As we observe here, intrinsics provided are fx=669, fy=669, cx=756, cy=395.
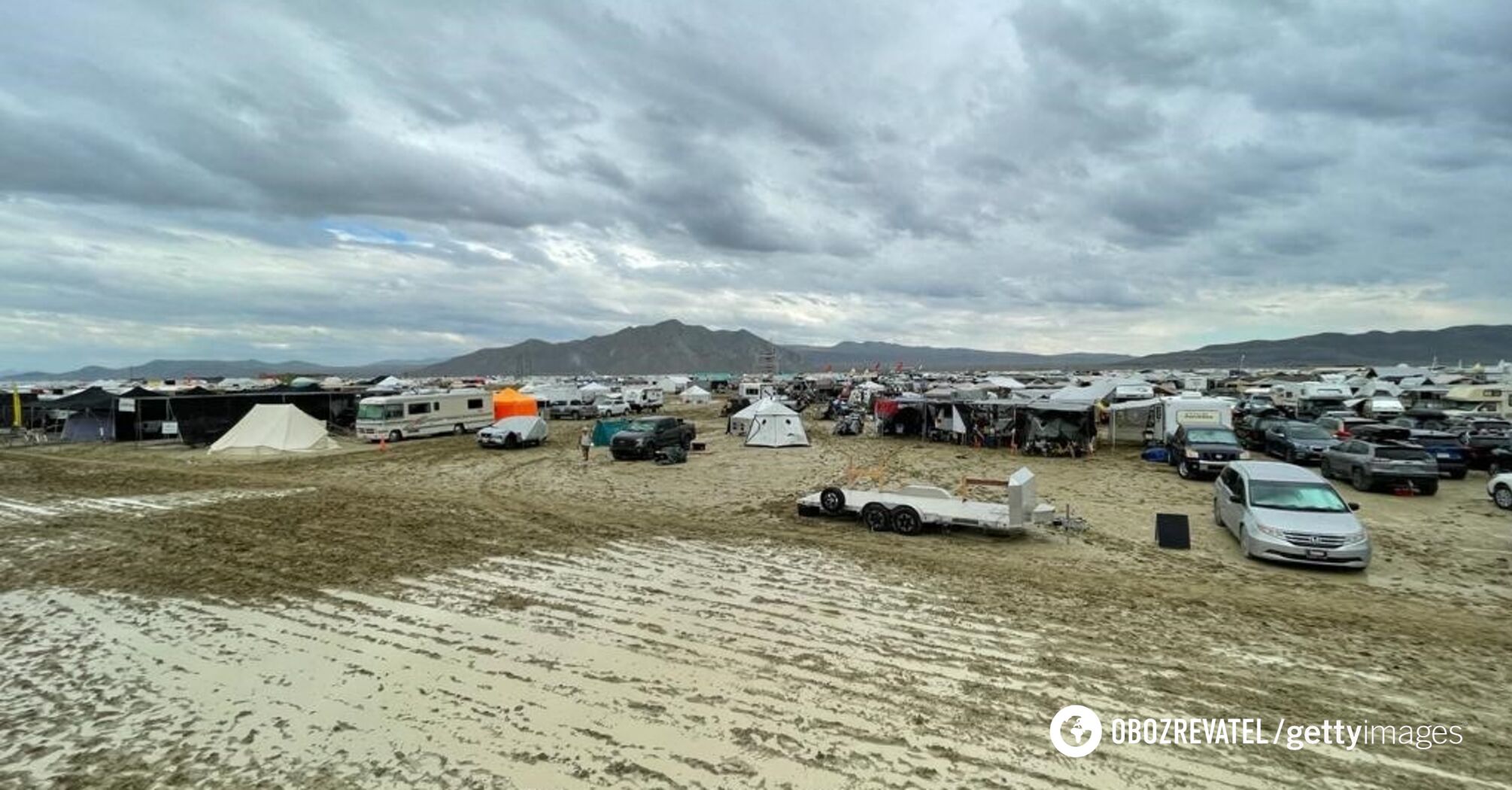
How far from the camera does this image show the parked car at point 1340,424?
23.8 m

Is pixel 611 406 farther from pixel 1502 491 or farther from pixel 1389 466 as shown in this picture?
pixel 1502 491

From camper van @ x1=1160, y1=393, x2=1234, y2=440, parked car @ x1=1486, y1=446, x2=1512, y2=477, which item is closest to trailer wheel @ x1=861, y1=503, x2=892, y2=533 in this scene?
camper van @ x1=1160, y1=393, x2=1234, y2=440

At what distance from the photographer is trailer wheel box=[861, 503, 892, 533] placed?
1262cm

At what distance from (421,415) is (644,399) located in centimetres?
2256

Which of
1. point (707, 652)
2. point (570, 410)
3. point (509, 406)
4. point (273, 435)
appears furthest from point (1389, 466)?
point (570, 410)

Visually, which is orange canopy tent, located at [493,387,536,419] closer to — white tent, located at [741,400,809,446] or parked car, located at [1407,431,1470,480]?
white tent, located at [741,400,809,446]

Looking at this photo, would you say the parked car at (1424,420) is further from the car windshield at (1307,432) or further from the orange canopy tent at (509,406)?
the orange canopy tent at (509,406)

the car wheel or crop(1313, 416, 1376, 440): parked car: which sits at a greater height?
crop(1313, 416, 1376, 440): parked car

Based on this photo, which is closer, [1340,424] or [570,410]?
[1340,424]

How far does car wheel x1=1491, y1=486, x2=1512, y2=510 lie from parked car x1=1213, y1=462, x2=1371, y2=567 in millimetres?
7152

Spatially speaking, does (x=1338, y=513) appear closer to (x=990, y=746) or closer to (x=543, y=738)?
(x=990, y=746)

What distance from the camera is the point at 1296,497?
36.1 ft

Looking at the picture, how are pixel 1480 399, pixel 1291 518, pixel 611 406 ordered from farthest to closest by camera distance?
pixel 611 406 → pixel 1480 399 → pixel 1291 518

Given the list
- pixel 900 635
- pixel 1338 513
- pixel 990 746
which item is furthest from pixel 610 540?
pixel 1338 513
